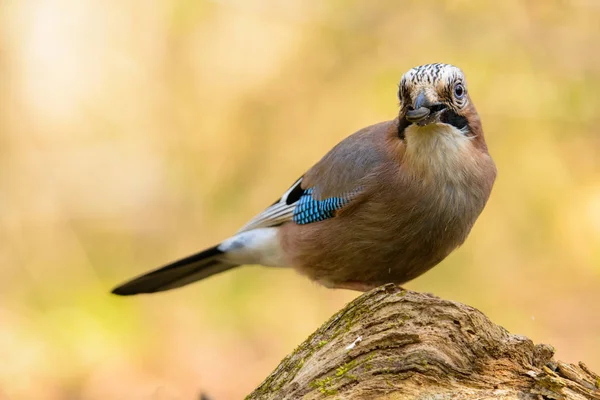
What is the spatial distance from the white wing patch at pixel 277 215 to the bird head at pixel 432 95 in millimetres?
1365

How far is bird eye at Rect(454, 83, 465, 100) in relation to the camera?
4.57 m

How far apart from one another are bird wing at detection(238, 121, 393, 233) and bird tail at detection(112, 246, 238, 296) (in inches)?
18.3

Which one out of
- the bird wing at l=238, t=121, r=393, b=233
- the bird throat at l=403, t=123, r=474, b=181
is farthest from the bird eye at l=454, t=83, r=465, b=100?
the bird wing at l=238, t=121, r=393, b=233

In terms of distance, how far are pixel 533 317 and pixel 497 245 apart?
78 centimetres

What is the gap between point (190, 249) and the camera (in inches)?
348

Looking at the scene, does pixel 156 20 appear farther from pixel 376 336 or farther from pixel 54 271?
pixel 376 336

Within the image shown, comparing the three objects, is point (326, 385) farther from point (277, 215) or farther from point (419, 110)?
point (277, 215)

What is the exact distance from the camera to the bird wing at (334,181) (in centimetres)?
510

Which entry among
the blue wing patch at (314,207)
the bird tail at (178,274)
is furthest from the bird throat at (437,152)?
the bird tail at (178,274)

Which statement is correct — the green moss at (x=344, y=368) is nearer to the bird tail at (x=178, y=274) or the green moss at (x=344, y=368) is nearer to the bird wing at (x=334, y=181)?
the bird wing at (x=334, y=181)

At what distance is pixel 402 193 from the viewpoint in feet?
15.7

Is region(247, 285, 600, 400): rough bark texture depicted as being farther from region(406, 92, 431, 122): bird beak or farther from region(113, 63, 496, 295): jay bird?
region(113, 63, 496, 295): jay bird

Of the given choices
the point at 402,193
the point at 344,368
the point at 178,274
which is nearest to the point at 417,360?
the point at 344,368

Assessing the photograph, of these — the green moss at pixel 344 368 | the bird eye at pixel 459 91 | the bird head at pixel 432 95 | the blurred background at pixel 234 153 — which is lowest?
the green moss at pixel 344 368
